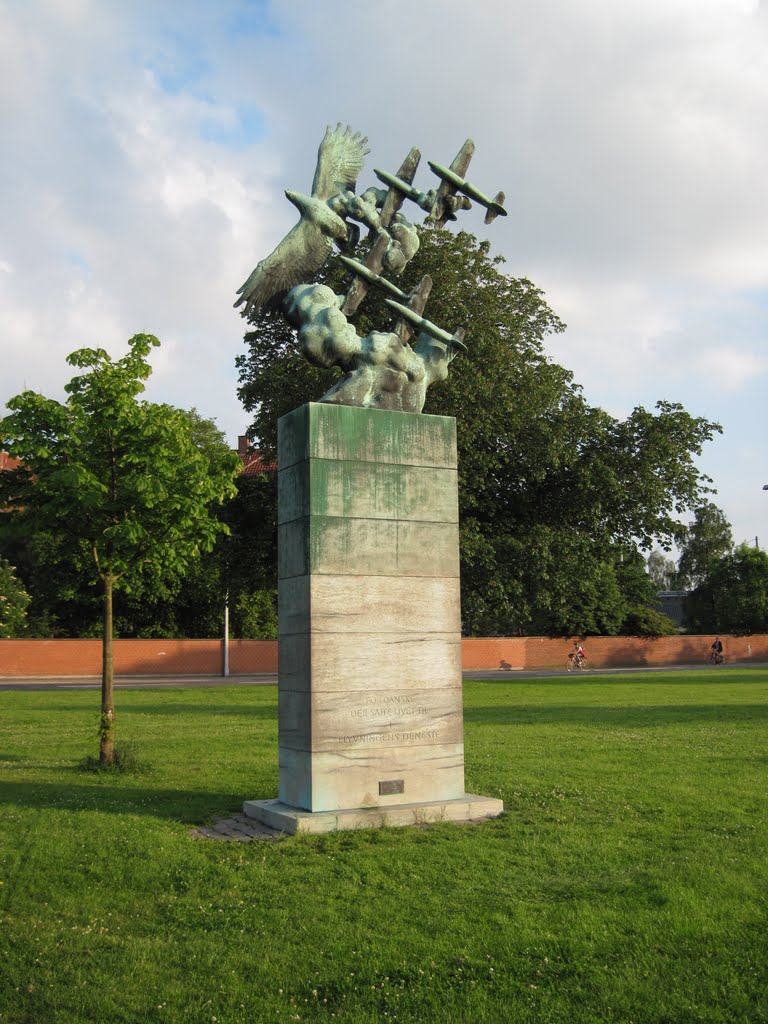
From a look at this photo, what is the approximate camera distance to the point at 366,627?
10031mm

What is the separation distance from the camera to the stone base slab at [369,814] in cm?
934

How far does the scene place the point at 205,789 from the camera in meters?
12.2

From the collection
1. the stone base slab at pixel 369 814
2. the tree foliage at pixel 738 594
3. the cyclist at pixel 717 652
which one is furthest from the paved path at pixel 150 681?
the stone base slab at pixel 369 814

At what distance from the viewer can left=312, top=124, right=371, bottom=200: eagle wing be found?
11250 millimetres

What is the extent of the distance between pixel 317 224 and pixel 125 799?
6.62m

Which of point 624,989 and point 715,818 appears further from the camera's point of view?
point 715,818

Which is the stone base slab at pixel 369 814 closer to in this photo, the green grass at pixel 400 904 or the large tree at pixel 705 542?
the green grass at pixel 400 904

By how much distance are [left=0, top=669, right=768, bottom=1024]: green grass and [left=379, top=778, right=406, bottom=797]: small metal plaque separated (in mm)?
566

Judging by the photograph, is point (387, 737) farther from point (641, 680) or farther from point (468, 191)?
point (641, 680)

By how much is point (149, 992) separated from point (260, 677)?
1477 inches

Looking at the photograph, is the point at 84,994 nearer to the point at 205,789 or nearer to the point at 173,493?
the point at 205,789

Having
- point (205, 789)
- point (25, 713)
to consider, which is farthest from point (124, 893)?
point (25, 713)

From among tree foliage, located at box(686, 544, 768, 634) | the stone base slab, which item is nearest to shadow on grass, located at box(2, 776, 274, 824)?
the stone base slab

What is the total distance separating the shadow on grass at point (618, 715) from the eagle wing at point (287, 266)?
11.7 meters
